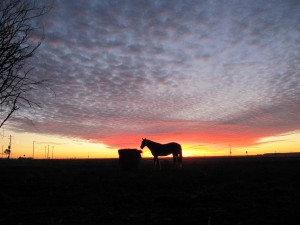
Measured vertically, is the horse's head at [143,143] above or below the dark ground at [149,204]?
above

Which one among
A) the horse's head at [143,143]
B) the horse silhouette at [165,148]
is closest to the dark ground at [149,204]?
the horse silhouette at [165,148]

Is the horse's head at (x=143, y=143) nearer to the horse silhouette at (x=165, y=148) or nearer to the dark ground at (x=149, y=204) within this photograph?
the horse silhouette at (x=165, y=148)

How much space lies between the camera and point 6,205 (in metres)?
10.2

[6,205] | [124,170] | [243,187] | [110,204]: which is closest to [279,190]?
[243,187]

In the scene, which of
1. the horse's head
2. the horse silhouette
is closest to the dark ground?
the horse silhouette

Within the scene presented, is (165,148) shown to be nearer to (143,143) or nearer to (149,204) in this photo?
(143,143)

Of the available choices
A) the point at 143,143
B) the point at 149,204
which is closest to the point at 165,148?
the point at 143,143

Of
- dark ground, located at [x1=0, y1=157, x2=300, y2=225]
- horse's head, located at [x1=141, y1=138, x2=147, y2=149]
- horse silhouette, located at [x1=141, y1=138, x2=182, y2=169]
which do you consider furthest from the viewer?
horse's head, located at [x1=141, y1=138, x2=147, y2=149]

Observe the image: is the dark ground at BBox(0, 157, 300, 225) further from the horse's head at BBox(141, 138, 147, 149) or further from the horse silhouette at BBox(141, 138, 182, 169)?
the horse's head at BBox(141, 138, 147, 149)

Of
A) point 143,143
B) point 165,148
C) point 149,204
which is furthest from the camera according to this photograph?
point 143,143

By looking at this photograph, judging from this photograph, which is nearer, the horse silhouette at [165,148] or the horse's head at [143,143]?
the horse silhouette at [165,148]

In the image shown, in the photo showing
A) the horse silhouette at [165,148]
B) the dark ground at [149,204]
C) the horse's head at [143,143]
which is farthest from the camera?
the horse's head at [143,143]

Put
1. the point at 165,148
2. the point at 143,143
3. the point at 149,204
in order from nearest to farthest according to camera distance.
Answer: the point at 149,204 < the point at 165,148 < the point at 143,143

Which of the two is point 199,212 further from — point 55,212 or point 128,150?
point 128,150
